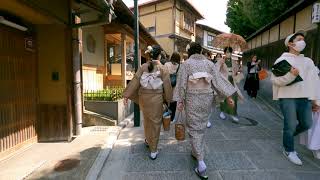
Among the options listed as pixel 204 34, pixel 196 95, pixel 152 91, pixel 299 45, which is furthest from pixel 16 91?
pixel 204 34

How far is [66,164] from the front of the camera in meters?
5.39

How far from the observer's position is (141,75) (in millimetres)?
5512

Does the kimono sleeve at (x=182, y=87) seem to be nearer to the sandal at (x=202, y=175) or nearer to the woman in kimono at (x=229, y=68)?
the sandal at (x=202, y=175)

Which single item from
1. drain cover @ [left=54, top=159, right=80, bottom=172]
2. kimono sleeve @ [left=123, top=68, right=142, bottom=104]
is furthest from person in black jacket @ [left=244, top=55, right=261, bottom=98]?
drain cover @ [left=54, top=159, right=80, bottom=172]

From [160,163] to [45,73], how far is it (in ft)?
12.1

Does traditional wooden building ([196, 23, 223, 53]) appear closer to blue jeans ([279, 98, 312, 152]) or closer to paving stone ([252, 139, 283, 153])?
paving stone ([252, 139, 283, 153])

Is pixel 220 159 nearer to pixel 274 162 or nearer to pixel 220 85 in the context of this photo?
pixel 274 162

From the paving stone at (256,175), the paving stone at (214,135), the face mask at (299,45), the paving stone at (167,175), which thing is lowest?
the paving stone at (167,175)

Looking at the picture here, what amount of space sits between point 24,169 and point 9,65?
2.12m

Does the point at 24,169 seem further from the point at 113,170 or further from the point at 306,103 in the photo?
the point at 306,103

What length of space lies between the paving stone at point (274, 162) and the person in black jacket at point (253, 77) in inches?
313

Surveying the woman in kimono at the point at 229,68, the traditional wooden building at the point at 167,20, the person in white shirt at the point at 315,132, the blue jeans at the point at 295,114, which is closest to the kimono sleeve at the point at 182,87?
the blue jeans at the point at 295,114

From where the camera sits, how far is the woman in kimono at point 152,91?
5434mm

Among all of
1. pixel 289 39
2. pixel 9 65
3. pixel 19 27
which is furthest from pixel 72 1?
pixel 289 39
